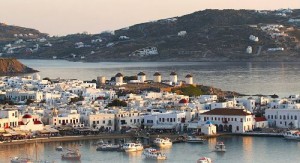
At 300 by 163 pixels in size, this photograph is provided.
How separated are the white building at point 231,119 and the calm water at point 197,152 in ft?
6.13

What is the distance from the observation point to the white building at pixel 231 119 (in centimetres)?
3403

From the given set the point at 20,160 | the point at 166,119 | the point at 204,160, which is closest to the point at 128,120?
the point at 166,119

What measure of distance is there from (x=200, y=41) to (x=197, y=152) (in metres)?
89.6

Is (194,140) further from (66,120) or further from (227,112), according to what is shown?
(66,120)

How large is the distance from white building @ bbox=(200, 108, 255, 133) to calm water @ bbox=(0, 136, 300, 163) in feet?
6.13

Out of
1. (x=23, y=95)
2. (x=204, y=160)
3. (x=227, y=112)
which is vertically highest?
(x=23, y=95)

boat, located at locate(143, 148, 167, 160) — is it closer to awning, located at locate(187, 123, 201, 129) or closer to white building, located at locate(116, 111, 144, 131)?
awning, located at locate(187, 123, 201, 129)

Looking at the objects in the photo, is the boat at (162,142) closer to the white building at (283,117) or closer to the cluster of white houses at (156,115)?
the cluster of white houses at (156,115)

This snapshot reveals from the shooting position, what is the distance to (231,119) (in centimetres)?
3428

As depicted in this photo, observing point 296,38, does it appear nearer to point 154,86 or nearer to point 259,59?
point 259,59

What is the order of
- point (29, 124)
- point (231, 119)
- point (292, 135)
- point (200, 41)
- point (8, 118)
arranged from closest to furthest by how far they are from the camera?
point (292, 135) < point (29, 124) < point (8, 118) < point (231, 119) < point (200, 41)

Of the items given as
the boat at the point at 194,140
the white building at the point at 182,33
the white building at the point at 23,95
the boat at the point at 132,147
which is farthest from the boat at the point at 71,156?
the white building at the point at 182,33

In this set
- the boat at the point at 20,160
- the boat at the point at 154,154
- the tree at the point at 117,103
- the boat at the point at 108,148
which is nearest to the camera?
the boat at the point at 20,160

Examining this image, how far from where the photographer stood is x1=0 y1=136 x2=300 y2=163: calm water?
92.0ft
